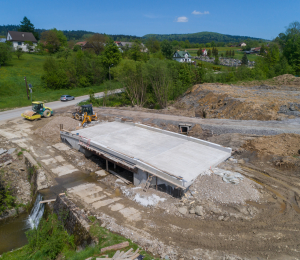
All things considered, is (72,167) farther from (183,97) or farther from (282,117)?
(183,97)

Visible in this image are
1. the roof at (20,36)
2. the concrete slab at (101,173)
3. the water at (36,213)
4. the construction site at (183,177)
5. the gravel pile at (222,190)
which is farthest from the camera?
the roof at (20,36)

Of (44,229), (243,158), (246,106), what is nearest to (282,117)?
(246,106)

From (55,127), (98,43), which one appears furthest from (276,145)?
(98,43)

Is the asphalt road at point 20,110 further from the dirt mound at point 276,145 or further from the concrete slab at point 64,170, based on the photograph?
the dirt mound at point 276,145

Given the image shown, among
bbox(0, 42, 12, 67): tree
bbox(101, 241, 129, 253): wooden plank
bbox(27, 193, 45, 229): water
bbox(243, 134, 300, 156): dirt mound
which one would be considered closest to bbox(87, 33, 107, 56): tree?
bbox(0, 42, 12, 67): tree

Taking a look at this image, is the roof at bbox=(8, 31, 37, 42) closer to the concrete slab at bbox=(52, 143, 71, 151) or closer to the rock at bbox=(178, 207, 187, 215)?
the concrete slab at bbox=(52, 143, 71, 151)

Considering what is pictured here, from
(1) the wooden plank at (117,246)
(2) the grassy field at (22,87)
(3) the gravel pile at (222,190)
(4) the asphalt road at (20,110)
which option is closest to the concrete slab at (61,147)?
(4) the asphalt road at (20,110)

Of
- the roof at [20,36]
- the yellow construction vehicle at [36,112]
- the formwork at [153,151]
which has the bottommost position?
the formwork at [153,151]
